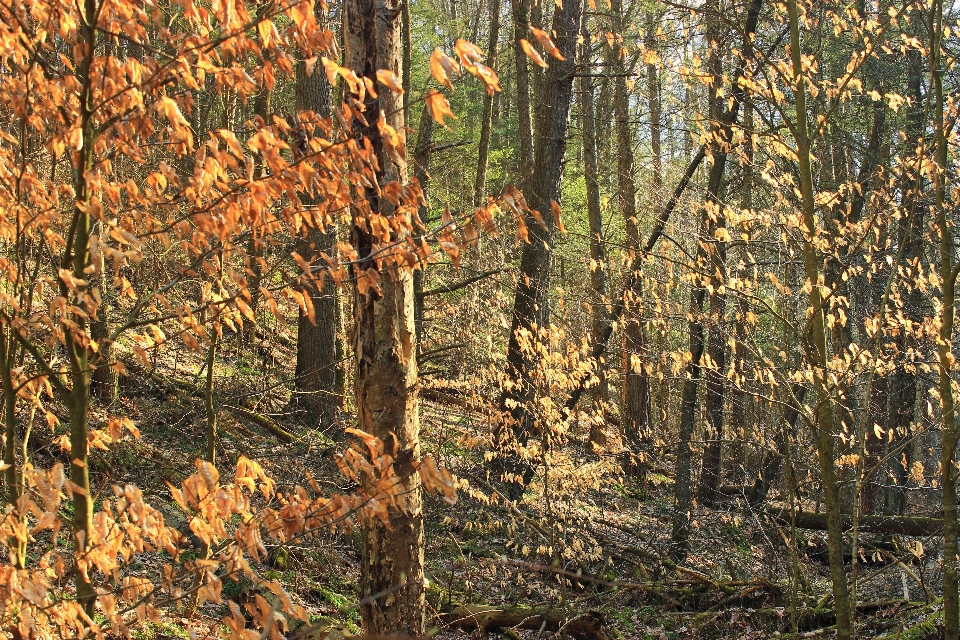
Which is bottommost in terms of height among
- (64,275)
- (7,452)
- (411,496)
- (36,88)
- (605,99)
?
(411,496)

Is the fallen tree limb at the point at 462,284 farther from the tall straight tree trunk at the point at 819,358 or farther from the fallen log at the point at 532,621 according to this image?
the fallen log at the point at 532,621

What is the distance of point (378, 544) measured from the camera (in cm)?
425

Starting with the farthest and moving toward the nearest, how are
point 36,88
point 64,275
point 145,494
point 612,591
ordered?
1. point 612,591
2. point 145,494
3. point 36,88
4. point 64,275

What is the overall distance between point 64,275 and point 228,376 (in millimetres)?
8217

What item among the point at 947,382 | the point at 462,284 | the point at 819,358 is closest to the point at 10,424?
the point at 462,284

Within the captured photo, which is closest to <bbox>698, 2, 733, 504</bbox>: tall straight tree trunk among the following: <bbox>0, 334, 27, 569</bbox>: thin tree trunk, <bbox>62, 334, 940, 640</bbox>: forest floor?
<bbox>62, 334, 940, 640</bbox>: forest floor

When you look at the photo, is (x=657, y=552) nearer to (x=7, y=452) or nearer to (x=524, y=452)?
(x=524, y=452)

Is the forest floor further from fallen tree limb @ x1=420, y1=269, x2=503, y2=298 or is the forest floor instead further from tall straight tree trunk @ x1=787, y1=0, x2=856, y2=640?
fallen tree limb @ x1=420, y1=269, x2=503, y2=298

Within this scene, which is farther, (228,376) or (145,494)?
(228,376)

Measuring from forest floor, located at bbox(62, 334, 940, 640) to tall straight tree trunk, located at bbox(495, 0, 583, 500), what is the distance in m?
0.43

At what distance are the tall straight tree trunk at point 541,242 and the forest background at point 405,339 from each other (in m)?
0.05

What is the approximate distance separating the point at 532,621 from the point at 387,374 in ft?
11.7

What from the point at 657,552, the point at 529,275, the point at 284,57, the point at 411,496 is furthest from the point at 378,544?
the point at 657,552

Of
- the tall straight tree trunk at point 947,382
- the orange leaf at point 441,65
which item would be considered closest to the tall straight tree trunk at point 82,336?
the orange leaf at point 441,65
